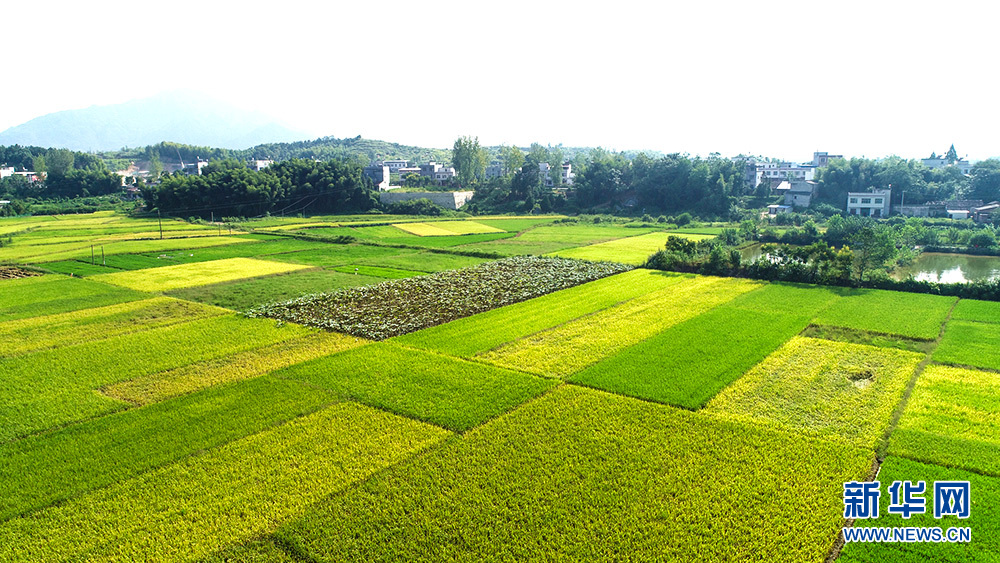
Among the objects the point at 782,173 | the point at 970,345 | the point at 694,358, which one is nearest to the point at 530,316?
the point at 694,358

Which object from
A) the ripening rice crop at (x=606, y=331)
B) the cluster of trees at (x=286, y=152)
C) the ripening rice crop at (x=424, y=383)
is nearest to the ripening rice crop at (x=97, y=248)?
the ripening rice crop at (x=424, y=383)

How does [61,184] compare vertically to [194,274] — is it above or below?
above

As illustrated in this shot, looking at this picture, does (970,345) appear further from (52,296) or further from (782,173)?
(782,173)

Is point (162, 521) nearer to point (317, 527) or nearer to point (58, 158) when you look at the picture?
point (317, 527)

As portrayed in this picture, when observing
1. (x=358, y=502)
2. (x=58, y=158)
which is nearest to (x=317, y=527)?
(x=358, y=502)

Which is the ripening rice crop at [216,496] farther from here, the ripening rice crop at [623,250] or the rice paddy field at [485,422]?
the ripening rice crop at [623,250]

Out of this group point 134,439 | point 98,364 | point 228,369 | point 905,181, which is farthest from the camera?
point 905,181

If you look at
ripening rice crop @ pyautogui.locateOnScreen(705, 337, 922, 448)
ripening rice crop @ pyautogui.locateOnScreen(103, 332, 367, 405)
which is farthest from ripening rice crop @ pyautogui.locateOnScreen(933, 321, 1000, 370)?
ripening rice crop @ pyautogui.locateOnScreen(103, 332, 367, 405)
